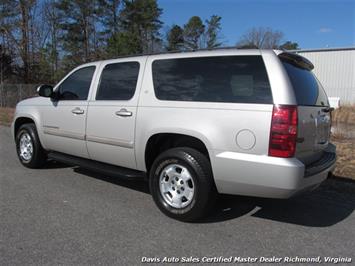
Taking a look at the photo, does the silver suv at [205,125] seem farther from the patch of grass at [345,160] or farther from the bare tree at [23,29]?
the bare tree at [23,29]

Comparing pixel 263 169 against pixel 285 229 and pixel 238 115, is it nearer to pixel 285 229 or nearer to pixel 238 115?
pixel 238 115

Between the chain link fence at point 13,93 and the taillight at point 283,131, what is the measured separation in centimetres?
2503

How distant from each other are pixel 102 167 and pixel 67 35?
35.1 meters

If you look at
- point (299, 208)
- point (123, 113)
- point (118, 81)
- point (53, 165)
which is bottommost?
point (299, 208)

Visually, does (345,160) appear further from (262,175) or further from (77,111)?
(77,111)

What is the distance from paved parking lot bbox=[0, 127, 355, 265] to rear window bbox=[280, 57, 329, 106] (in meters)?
1.43

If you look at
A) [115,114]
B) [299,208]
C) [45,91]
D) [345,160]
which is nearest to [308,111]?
[299,208]

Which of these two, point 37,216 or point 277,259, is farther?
point 37,216

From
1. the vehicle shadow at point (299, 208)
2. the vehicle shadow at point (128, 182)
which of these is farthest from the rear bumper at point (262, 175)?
the vehicle shadow at point (128, 182)

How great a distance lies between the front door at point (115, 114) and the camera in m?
4.95

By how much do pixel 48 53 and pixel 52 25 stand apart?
Result: 10.3 ft

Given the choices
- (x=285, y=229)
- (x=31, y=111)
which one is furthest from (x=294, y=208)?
(x=31, y=111)

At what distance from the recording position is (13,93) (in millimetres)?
27297

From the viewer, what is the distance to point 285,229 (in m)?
4.27
